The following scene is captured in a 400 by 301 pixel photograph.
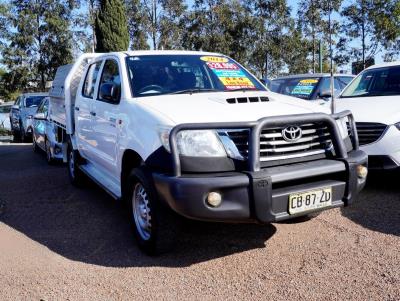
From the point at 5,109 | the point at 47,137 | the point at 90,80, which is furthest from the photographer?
the point at 5,109

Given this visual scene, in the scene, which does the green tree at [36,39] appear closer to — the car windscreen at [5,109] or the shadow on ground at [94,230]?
the car windscreen at [5,109]

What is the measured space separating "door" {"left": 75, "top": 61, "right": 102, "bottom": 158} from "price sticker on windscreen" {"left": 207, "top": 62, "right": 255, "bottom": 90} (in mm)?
1553

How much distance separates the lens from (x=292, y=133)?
3672 mm

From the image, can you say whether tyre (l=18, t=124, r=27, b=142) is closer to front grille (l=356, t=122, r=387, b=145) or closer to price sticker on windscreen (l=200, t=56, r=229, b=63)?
price sticker on windscreen (l=200, t=56, r=229, b=63)

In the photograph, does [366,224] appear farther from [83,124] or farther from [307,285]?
[83,124]

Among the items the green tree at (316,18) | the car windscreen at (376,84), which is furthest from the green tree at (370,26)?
the car windscreen at (376,84)

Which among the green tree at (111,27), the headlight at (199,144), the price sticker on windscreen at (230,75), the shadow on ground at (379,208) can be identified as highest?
the green tree at (111,27)

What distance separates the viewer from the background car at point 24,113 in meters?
15.7

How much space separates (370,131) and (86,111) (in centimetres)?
354

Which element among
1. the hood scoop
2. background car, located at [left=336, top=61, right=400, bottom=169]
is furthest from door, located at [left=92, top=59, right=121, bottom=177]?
background car, located at [left=336, top=61, right=400, bottom=169]

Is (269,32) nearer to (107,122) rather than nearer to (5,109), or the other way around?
(5,109)

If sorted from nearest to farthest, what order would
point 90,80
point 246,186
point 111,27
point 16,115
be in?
point 246,186, point 90,80, point 16,115, point 111,27

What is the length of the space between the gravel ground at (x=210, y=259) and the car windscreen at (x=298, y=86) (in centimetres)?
474

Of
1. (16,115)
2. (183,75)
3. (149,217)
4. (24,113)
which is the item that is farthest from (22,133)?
(149,217)
